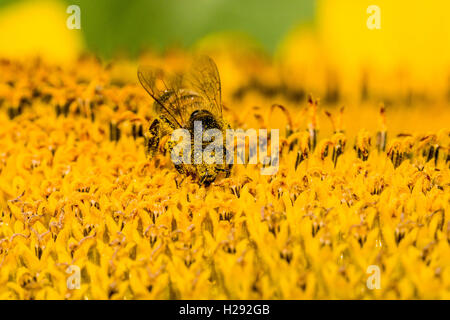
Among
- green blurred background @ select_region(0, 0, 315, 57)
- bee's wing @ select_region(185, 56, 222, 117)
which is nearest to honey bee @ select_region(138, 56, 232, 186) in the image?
bee's wing @ select_region(185, 56, 222, 117)

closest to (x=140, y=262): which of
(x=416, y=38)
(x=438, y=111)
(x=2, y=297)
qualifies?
(x=2, y=297)

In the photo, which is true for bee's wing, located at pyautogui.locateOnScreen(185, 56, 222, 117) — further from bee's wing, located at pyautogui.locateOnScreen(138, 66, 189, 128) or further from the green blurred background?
the green blurred background

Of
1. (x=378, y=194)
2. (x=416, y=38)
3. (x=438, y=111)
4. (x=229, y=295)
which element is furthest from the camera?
(x=416, y=38)

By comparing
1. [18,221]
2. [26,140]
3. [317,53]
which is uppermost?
[317,53]

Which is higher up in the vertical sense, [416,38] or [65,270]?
[416,38]

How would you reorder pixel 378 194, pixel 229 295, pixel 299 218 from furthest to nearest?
pixel 378 194
pixel 299 218
pixel 229 295

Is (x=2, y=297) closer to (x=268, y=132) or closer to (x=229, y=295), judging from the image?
(x=229, y=295)

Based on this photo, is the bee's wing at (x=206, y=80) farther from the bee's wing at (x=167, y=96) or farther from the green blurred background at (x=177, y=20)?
the green blurred background at (x=177, y=20)
